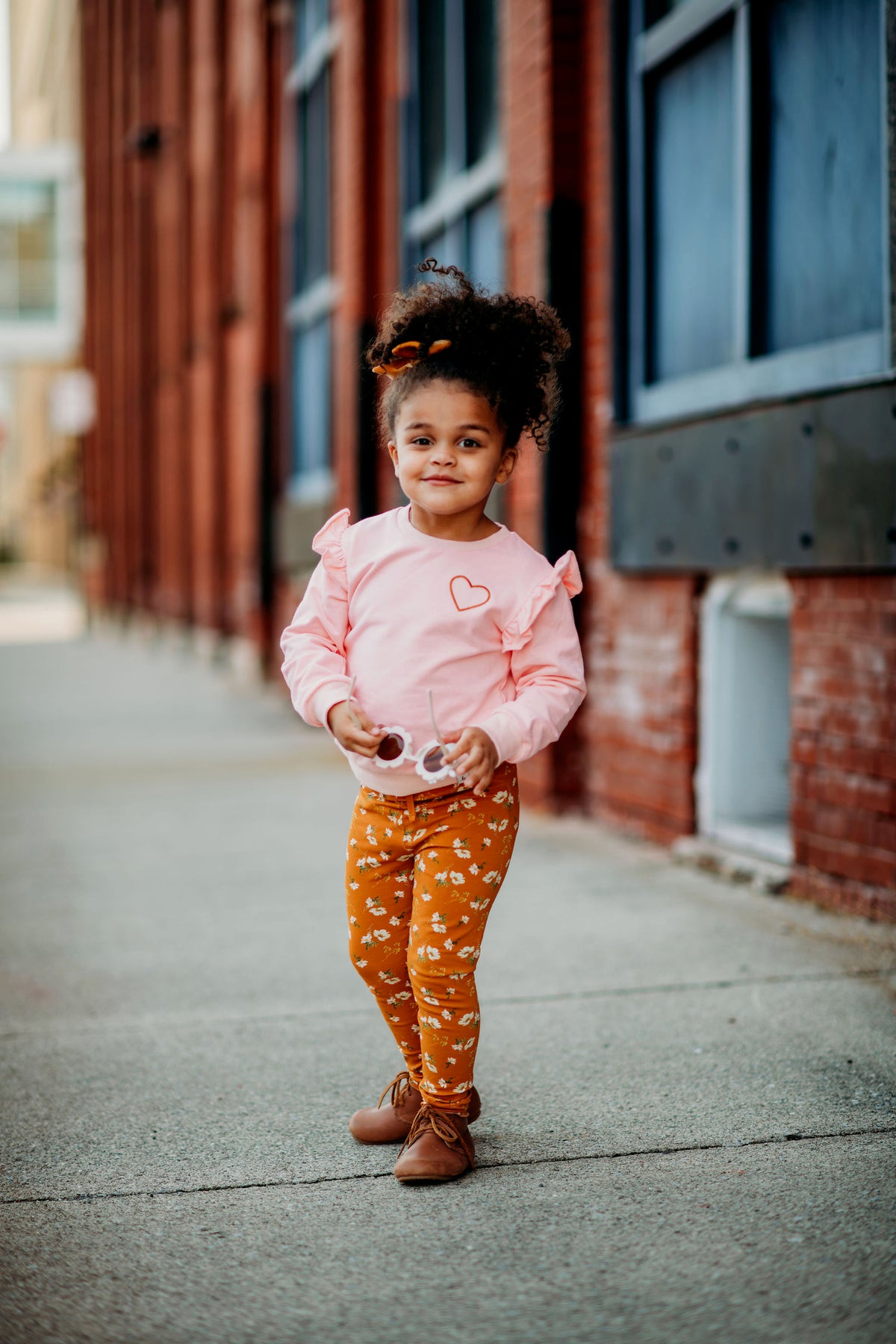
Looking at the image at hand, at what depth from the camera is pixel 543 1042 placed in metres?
3.71

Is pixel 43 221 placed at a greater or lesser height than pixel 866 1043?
greater

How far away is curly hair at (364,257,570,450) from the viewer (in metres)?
2.91

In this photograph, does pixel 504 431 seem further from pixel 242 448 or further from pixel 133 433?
pixel 133 433

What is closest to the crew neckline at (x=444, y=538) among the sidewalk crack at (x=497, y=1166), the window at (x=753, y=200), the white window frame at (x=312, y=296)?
the sidewalk crack at (x=497, y=1166)

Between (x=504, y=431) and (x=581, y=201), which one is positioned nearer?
(x=504, y=431)

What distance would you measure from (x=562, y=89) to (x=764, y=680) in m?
2.76

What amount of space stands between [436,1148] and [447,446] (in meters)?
1.34

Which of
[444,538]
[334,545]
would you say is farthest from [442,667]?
[334,545]

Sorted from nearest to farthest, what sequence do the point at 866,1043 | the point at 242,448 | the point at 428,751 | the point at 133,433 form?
the point at 428,751 < the point at 866,1043 < the point at 242,448 < the point at 133,433

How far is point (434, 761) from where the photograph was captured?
284 cm

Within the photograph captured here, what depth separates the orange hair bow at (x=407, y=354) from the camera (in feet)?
9.48

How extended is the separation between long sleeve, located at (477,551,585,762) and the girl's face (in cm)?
24

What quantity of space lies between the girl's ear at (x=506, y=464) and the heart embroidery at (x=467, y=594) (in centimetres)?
22

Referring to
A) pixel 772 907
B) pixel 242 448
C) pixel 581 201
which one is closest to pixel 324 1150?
pixel 772 907
